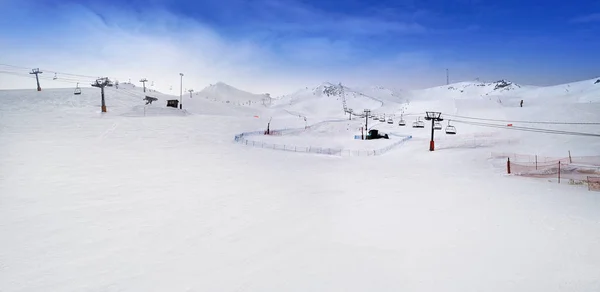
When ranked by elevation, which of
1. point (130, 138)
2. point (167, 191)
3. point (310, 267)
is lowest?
point (310, 267)

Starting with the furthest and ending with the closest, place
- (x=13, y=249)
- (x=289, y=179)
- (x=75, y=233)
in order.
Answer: (x=289, y=179)
(x=75, y=233)
(x=13, y=249)

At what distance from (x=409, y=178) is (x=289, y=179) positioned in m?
10.2

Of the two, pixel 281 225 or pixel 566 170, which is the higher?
pixel 566 170

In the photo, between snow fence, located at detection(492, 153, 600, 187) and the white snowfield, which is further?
snow fence, located at detection(492, 153, 600, 187)

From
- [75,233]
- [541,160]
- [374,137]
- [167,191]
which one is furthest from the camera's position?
[374,137]

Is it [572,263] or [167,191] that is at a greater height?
[167,191]

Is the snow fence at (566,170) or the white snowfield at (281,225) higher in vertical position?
the snow fence at (566,170)

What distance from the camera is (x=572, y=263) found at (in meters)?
11.0

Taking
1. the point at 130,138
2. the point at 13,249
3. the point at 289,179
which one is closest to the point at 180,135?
the point at 130,138

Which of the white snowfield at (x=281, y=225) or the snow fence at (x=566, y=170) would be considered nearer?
the white snowfield at (x=281, y=225)

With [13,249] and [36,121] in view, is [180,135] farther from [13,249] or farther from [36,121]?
[13,249]

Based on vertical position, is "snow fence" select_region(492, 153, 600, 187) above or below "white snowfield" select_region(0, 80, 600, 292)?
above

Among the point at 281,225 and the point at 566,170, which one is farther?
the point at 566,170

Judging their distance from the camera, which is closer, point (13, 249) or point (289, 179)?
point (13, 249)
